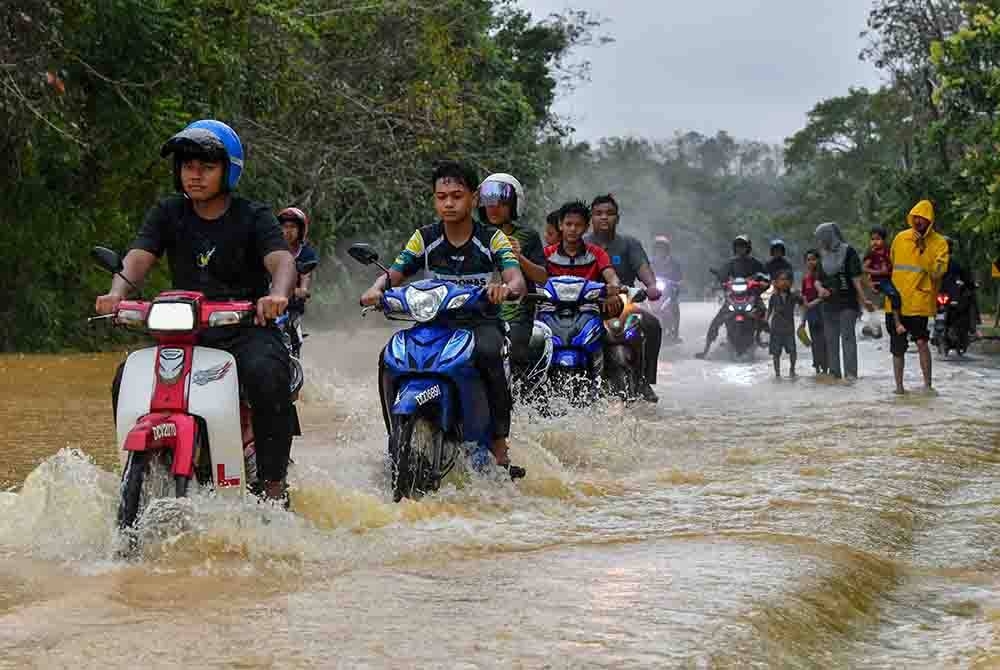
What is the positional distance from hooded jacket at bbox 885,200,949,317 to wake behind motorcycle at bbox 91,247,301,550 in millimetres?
10104

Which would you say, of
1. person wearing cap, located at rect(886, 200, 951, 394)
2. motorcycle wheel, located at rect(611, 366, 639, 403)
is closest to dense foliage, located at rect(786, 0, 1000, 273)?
person wearing cap, located at rect(886, 200, 951, 394)

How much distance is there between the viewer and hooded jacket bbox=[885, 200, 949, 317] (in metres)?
14.4

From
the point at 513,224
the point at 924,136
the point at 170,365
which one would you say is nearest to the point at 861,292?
the point at 513,224

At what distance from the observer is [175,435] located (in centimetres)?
545

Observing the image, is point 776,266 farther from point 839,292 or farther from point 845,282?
point 845,282

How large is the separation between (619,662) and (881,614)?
4.63 feet

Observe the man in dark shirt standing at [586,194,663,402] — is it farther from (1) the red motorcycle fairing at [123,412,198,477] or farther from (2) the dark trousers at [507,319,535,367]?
(1) the red motorcycle fairing at [123,412,198,477]

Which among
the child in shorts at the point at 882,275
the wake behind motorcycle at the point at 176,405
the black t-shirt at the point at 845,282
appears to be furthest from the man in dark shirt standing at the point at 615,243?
the wake behind motorcycle at the point at 176,405

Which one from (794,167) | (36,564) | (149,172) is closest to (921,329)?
(149,172)

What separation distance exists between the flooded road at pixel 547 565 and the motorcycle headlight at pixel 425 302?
35.5 inches

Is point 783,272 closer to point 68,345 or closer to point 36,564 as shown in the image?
point 68,345

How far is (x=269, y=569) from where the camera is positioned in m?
5.38

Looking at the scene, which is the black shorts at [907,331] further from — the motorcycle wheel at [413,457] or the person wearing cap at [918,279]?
the motorcycle wheel at [413,457]

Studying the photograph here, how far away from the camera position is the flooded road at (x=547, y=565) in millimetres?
4305
